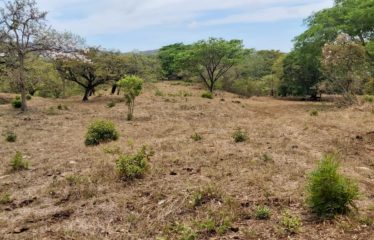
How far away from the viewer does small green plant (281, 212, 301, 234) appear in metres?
4.47

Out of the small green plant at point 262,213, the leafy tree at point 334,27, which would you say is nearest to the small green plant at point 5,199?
the small green plant at point 262,213

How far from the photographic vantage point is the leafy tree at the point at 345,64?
2209 centimetres

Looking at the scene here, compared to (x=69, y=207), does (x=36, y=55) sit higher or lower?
higher

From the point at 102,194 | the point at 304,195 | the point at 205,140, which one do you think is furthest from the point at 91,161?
the point at 304,195

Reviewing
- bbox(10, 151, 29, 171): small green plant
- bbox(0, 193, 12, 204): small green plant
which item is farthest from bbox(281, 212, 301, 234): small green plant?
bbox(10, 151, 29, 171): small green plant

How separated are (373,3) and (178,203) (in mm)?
24309

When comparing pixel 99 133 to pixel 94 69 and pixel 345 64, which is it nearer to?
pixel 345 64

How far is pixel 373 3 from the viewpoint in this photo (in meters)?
25.4

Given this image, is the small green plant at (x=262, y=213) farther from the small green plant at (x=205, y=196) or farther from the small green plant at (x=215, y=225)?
the small green plant at (x=205, y=196)

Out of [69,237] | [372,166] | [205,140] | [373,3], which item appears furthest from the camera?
[373,3]

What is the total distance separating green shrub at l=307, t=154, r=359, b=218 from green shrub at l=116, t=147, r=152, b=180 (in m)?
A: 3.17

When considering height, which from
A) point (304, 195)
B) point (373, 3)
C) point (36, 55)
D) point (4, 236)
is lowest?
point (4, 236)

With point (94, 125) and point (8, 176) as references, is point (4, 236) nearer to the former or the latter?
point (8, 176)

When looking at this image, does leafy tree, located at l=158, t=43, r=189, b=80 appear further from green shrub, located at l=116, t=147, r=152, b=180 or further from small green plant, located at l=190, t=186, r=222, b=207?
small green plant, located at l=190, t=186, r=222, b=207
